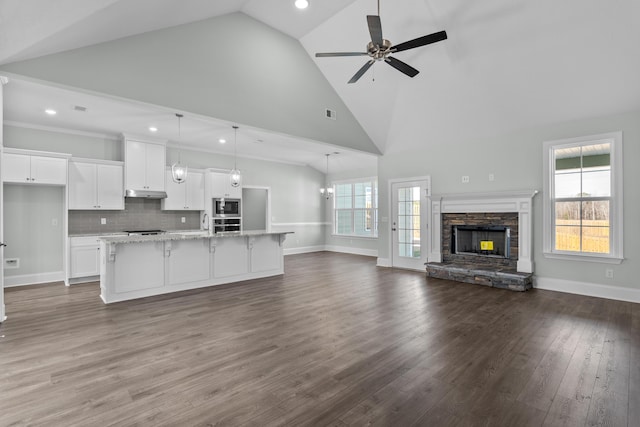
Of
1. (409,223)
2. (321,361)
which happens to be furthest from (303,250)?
(321,361)

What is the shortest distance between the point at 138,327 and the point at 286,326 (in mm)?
1663

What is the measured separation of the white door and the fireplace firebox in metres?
0.66

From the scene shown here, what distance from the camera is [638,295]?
4344mm

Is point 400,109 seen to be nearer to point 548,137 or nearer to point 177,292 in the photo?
point 548,137

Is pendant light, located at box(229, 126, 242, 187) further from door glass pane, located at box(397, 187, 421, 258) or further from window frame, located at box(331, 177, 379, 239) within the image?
door glass pane, located at box(397, 187, 421, 258)

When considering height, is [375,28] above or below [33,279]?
above

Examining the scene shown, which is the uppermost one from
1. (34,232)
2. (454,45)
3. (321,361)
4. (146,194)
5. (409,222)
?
(454,45)

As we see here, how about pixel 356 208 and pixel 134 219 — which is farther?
pixel 356 208

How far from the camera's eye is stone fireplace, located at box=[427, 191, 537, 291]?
526cm

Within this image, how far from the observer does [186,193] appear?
7.21 m

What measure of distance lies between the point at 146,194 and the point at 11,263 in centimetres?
248

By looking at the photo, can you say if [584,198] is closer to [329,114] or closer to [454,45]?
[454,45]

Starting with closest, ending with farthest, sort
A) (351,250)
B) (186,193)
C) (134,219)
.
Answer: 1. (134,219)
2. (186,193)
3. (351,250)

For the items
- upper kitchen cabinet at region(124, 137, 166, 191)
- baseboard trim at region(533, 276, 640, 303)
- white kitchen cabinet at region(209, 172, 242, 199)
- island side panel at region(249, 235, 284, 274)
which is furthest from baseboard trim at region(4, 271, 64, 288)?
baseboard trim at region(533, 276, 640, 303)
